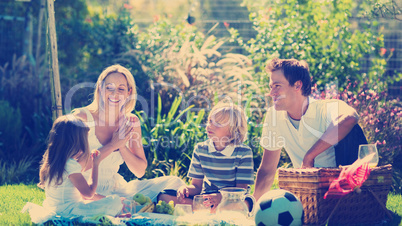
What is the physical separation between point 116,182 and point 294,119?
1683 millimetres

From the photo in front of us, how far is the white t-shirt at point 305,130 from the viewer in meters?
4.09

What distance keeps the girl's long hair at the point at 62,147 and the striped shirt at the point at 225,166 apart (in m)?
1.04

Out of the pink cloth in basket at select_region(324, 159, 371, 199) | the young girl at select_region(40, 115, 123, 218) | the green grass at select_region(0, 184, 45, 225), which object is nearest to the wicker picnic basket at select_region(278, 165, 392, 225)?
the pink cloth in basket at select_region(324, 159, 371, 199)

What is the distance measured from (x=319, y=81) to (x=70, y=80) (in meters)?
3.71

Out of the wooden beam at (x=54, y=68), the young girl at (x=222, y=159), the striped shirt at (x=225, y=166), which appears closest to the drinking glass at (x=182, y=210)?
the young girl at (x=222, y=159)

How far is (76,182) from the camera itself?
12.8 ft

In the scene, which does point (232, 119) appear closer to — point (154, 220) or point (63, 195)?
point (154, 220)

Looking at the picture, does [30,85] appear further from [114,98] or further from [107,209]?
[107,209]

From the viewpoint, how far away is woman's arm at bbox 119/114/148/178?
4.53 m

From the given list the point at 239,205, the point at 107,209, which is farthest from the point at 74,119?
the point at 239,205

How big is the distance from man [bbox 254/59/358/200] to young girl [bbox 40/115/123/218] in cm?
135

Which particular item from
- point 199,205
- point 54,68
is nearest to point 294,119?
point 199,205

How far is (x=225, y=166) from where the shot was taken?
436cm

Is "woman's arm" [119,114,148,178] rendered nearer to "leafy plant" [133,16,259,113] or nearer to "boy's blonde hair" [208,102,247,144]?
"boy's blonde hair" [208,102,247,144]
